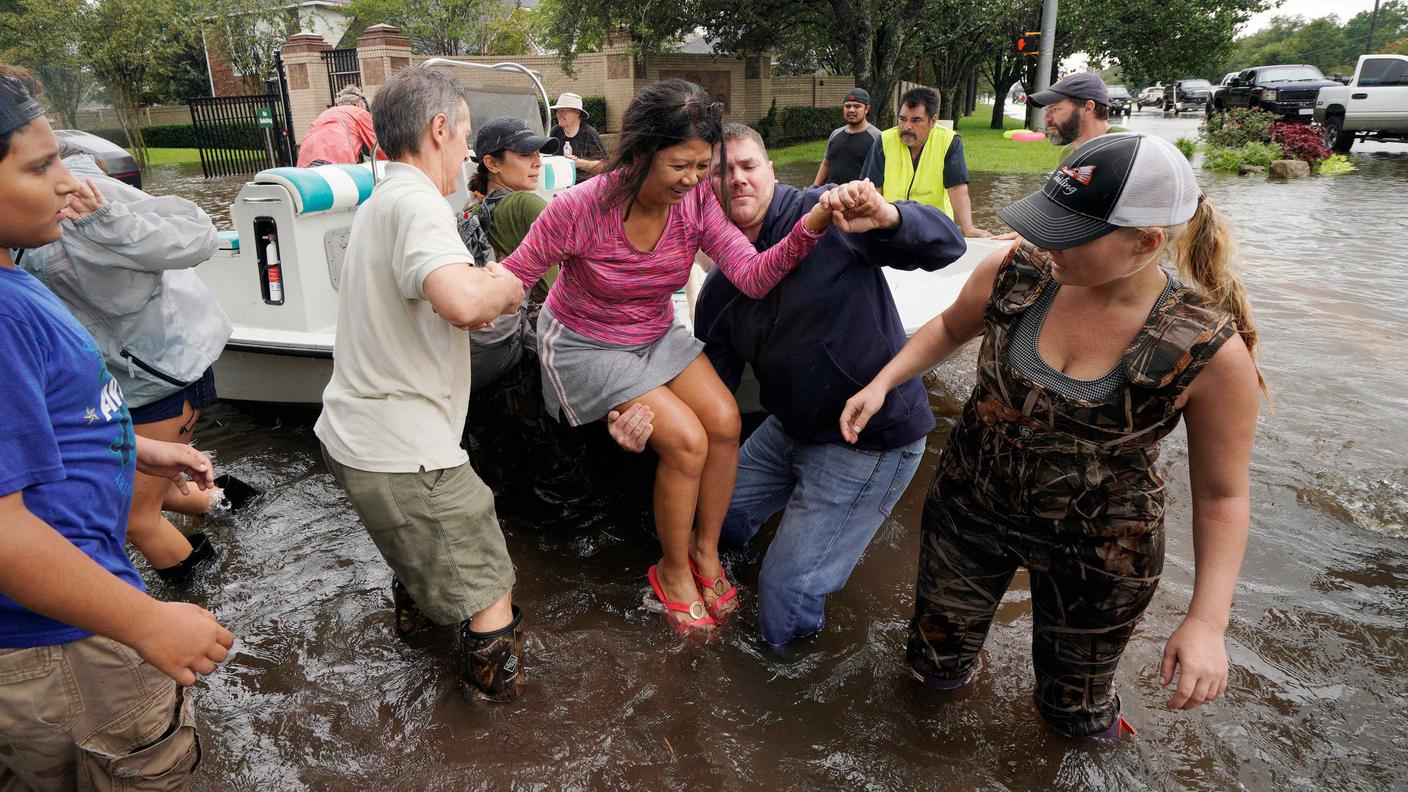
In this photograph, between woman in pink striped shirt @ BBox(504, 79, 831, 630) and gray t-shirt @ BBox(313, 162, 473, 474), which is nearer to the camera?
gray t-shirt @ BBox(313, 162, 473, 474)

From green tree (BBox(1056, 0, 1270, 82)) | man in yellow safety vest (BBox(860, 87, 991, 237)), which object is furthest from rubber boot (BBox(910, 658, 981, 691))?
green tree (BBox(1056, 0, 1270, 82))

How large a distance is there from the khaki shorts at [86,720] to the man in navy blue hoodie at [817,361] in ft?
6.33

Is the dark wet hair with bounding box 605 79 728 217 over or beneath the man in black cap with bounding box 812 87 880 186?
over

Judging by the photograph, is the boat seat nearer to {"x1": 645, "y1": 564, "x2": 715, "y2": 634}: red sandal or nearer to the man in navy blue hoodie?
the man in navy blue hoodie

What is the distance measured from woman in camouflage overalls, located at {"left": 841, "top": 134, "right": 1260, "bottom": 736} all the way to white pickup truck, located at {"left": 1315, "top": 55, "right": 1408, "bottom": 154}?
2155 cm

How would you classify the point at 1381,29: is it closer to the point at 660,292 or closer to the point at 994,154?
the point at 994,154

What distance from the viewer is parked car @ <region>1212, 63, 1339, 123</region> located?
21125mm

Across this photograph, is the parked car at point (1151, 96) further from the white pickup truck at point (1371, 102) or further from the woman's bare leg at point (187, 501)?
the woman's bare leg at point (187, 501)

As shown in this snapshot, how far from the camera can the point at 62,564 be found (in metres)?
1.42

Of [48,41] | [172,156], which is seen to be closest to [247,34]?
[172,156]

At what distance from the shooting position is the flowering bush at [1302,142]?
17.1 meters

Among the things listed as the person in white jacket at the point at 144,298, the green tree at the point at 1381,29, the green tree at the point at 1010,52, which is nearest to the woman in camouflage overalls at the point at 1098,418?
the person in white jacket at the point at 144,298

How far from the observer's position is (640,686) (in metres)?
2.99

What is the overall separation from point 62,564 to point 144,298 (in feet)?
6.55
